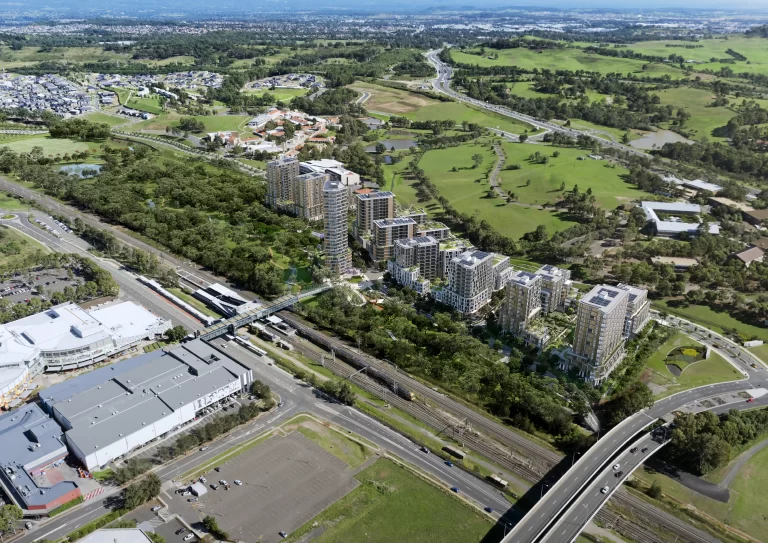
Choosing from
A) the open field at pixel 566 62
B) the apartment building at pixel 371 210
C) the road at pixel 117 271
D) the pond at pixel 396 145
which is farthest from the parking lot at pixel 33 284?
the open field at pixel 566 62

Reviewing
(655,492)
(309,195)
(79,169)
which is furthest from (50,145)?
(655,492)

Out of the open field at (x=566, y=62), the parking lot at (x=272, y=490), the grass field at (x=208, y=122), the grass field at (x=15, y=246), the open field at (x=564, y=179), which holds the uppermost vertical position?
the open field at (x=566, y=62)

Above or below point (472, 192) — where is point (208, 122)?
above

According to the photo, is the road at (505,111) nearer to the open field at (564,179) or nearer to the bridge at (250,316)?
the open field at (564,179)

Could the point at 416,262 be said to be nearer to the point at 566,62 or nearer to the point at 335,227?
the point at 335,227

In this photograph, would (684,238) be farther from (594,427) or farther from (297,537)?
(297,537)

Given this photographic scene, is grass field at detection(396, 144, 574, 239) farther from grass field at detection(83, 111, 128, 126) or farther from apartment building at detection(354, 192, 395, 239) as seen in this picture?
grass field at detection(83, 111, 128, 126)

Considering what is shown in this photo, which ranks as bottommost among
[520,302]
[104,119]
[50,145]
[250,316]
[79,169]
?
[250,316]
